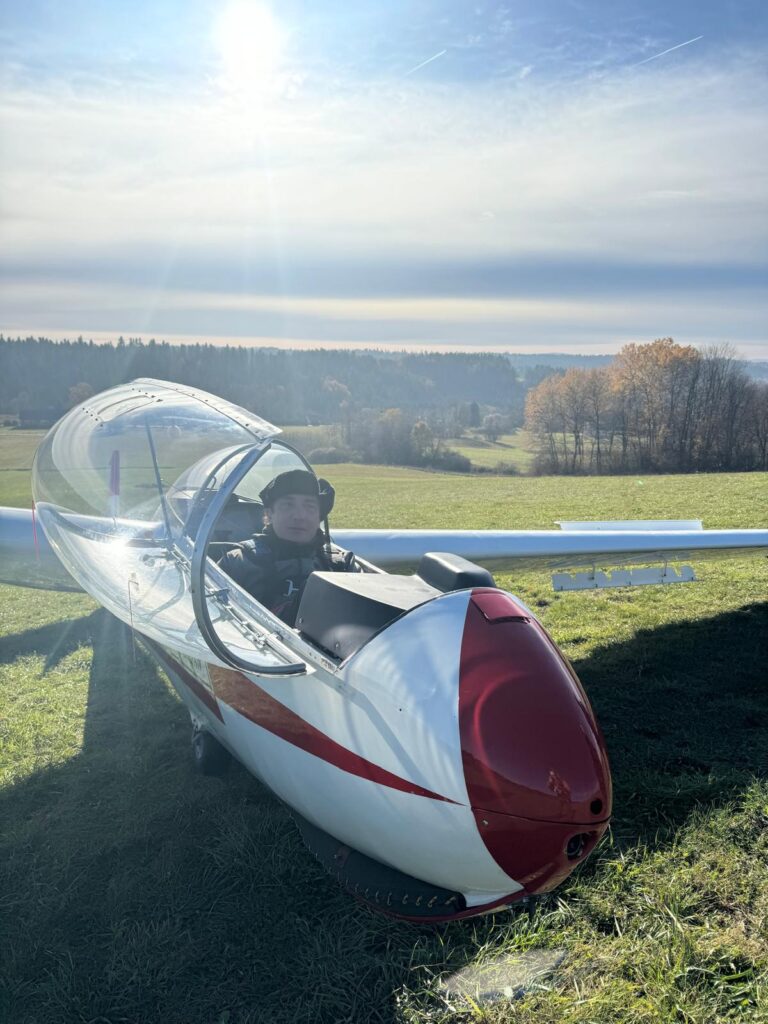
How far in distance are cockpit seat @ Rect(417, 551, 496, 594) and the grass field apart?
55.6 inches

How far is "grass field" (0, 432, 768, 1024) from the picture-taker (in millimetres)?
2662

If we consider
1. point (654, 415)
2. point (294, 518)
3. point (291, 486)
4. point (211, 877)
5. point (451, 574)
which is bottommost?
point (211, 877)

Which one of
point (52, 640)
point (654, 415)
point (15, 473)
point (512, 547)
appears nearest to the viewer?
point (512, 547)

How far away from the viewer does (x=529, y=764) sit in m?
2.43

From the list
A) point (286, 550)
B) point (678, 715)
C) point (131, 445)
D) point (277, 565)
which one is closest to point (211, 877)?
point (277, 565)

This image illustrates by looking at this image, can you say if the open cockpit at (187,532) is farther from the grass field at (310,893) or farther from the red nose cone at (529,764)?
the grass field at (310,893)

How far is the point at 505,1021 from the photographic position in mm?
2504

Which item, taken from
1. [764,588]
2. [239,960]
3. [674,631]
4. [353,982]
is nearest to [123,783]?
[239,960]

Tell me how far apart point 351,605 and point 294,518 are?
1.48 meters

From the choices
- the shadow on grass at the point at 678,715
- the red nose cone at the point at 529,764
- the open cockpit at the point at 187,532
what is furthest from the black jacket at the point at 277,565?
the shadow on grass at the point at 678,715

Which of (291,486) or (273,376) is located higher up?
(273,376)

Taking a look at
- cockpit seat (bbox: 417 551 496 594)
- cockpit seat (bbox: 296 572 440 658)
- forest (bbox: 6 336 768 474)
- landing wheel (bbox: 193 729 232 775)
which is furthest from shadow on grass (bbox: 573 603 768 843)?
forest (bbox: 6 336 768 474)

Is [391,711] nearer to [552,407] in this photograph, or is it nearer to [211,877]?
[211,877]

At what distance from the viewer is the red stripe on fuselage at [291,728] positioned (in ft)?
8.48
